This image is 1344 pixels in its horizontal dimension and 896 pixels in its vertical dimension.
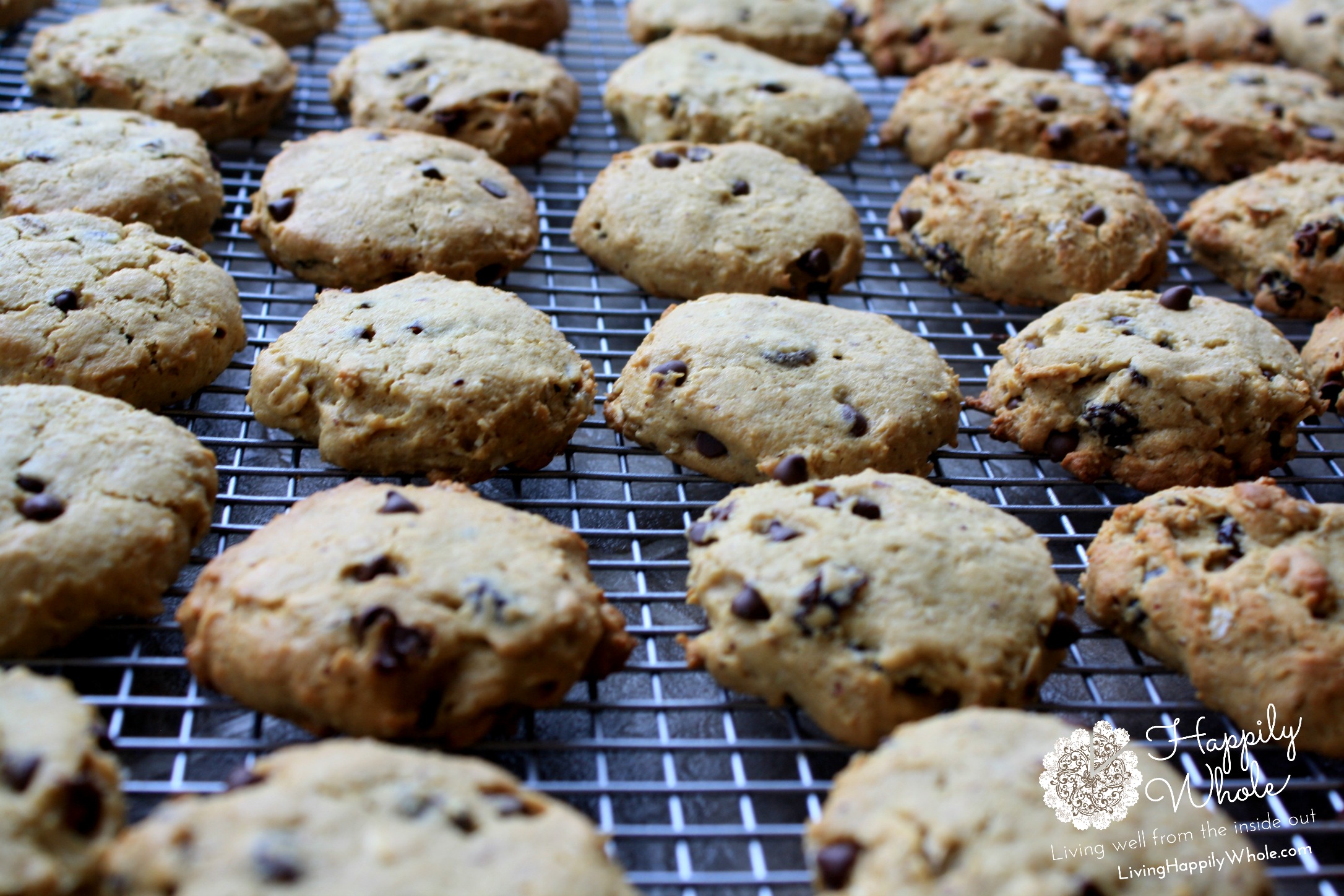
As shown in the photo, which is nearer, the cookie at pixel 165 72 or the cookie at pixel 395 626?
the cookie at pixel 395 626

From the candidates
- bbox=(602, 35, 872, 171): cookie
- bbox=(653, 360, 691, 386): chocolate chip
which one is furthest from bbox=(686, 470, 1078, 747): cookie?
bbox=(602, 35, 872, 171): cookie

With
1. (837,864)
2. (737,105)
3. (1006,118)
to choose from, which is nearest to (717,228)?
(737,105)

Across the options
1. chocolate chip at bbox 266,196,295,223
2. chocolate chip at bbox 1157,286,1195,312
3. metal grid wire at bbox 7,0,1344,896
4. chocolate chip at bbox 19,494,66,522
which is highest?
chocolate chip at bbox 1157,286,1195,312

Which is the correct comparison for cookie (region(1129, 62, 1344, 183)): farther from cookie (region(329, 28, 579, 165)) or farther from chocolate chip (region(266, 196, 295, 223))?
chocolate chip (region(266, 196, 295, 223))

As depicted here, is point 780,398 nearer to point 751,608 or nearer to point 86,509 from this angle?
point 751,608

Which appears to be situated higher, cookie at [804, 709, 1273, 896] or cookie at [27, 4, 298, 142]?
cookie at [804, 709, 1273, 896]

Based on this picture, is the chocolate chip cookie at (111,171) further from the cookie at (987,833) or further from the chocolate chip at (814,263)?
the cookie at (987,833)

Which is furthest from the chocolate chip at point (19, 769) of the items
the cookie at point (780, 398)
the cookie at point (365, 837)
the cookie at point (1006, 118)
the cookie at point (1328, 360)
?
the cookie at point (1006, 118)
